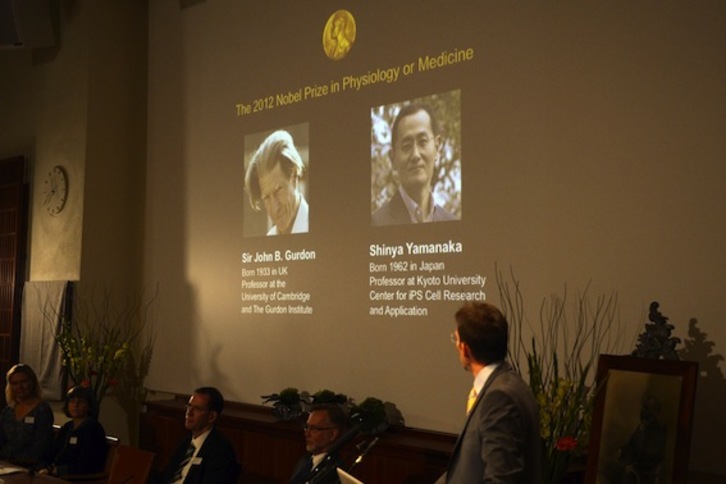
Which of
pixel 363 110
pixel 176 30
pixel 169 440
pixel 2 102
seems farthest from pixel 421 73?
pixel 2 102

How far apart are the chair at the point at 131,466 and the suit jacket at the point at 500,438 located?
2051mm

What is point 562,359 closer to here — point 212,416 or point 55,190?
point 212,416

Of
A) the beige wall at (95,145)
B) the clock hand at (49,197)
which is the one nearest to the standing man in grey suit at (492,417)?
the beige wall at (95,145)

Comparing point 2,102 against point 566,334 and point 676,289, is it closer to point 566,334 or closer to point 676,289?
point 566,334

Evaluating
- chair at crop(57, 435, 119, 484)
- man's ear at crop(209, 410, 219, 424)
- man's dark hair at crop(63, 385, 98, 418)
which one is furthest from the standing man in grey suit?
man's dark hair at crop(63, 385, 98, 418)

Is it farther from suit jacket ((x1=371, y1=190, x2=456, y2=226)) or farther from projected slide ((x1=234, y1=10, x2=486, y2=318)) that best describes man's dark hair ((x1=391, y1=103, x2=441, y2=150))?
suit jacket ((x1=371, y1=190, x2=456, y2=226))

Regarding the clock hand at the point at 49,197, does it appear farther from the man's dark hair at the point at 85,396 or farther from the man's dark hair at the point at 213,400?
the man's dark hair at the point at 213,400

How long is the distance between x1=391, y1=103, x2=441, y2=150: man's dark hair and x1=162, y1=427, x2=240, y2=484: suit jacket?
2.05 m

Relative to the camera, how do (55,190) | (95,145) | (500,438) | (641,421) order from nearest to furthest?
(500,438) < (641,421) < (95,145) < (55,190)

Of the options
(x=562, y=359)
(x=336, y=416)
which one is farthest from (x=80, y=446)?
(x=562, y=359)

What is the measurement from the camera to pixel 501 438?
240 centimetres

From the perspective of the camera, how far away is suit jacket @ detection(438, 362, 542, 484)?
2381mm

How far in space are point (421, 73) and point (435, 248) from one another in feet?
3.52

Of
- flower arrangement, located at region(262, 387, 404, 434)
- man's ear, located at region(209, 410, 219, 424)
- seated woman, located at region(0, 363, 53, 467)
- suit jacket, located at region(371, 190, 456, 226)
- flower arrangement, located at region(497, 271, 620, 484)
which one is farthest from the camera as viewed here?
seated woman, located at region(0, 363, 53, 467)
